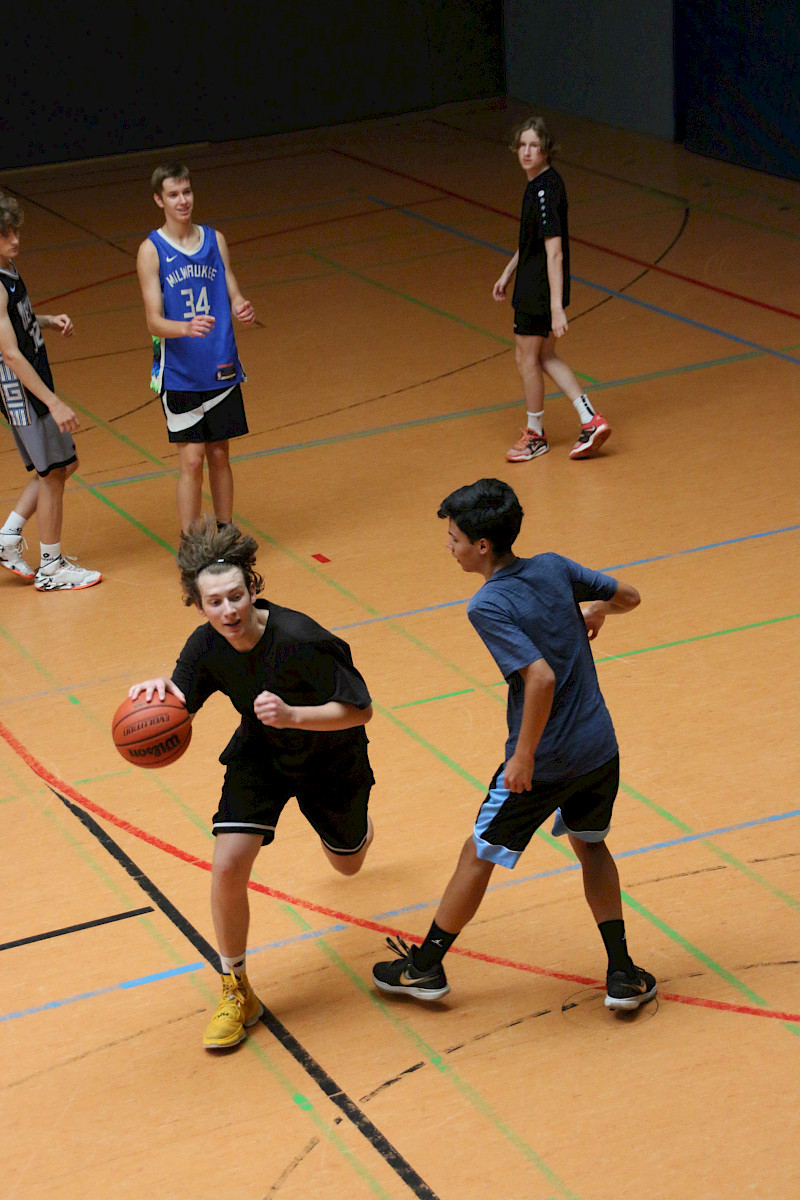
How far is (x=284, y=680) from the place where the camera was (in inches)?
153

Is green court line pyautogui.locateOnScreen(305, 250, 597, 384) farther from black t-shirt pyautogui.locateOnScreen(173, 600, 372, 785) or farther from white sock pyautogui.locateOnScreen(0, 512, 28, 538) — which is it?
black t-shirt pyautogui.locateOnScreen(173, 600, 372, 785)

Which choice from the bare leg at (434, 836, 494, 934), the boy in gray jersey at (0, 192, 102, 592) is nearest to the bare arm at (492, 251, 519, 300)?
the boy in gray jersey at (0, 192, 102, 592)

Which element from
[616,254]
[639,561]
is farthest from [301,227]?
[639,561]

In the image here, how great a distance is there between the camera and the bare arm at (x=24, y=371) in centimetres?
656

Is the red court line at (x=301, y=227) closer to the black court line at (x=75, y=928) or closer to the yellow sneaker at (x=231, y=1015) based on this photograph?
the black court line at (x=75, y=928)

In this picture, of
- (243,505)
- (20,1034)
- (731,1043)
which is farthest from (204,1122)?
(243,505)

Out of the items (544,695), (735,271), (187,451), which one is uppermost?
(544,695)

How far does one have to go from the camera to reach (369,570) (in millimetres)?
7066

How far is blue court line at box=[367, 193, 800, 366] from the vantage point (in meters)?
9.79

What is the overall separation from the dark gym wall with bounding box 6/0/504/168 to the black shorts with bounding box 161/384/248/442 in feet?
36.2

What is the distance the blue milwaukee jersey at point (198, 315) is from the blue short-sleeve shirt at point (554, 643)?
3471mm

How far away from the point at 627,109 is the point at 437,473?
10.0 meters

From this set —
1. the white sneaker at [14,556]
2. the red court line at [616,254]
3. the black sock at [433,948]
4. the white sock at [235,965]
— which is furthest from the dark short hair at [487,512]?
the red court line at [616,254]

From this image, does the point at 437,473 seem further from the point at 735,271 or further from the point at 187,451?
the point at 735,271
